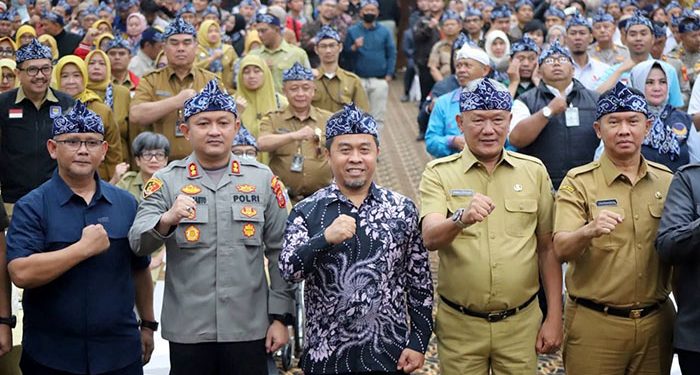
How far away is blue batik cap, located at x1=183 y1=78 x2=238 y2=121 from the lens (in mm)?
4594

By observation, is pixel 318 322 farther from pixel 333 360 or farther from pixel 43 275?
pixel 43 275

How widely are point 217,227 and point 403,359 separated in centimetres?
98

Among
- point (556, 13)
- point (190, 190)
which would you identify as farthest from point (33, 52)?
point (556, 13)

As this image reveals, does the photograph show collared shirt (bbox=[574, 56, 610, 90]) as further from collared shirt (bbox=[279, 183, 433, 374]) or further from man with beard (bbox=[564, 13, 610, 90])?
collared shirt (bbox=[279, 183, 433, 374])

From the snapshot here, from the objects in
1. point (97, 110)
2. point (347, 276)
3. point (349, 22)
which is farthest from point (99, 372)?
point (349, 22)

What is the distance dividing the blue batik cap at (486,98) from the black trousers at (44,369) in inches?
74.0

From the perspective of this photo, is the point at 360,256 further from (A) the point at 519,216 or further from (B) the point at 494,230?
(A) the point at 519,216

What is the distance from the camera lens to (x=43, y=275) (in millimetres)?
4352

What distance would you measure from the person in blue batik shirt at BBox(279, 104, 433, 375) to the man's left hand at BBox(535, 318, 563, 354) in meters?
0.54

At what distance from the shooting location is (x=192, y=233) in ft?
14.7

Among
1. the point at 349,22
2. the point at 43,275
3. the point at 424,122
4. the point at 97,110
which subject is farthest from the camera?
the point at 349,22

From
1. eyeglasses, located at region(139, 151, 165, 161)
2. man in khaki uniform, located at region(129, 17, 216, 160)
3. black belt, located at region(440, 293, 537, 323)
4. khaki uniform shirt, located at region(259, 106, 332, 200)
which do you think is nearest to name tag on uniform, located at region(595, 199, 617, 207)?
black belt, located at region(440, 293, 537, 323)

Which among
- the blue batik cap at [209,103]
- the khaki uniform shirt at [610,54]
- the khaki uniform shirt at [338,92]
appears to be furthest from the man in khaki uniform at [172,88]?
the khaki uniform shirt at [610,54]

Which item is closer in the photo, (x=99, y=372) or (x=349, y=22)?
(x=99, y=372)
